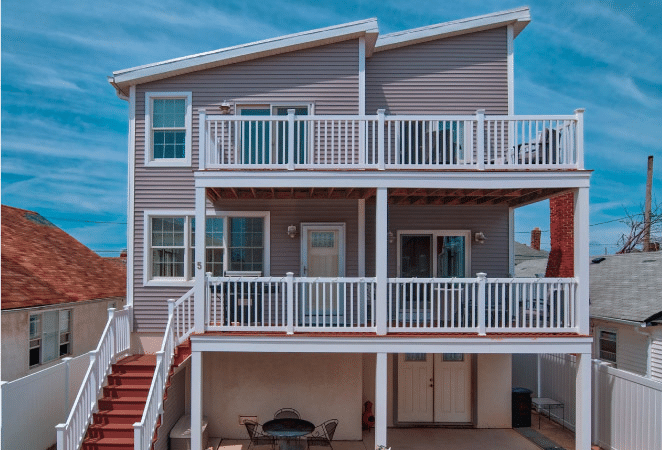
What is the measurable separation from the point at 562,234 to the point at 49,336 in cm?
1542

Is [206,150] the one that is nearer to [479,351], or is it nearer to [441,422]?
[479,351]

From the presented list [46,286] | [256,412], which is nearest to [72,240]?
[46,286]

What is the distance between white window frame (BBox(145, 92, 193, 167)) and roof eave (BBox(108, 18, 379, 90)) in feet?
1.44

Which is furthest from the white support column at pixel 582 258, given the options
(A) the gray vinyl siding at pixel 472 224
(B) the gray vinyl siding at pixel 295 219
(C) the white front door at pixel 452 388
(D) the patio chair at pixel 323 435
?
(D) the patio chair at pixel 323 435

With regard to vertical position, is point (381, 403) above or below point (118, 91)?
below

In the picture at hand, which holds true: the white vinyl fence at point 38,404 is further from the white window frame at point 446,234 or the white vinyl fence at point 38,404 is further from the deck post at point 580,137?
the deck post at point 580,137

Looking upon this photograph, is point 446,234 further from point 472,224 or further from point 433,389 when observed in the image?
point 433,389

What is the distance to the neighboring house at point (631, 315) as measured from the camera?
1227 cm

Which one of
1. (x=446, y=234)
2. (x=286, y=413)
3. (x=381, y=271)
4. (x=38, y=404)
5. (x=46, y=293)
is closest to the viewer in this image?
(x=381, y=271)

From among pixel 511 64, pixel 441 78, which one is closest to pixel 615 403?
pixel 511 64

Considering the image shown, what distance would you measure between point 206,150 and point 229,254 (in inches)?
110

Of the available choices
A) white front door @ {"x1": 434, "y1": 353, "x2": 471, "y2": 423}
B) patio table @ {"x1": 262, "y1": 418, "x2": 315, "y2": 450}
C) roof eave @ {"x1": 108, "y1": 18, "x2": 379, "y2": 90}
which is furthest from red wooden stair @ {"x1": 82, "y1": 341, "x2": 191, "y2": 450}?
roof eave @ {"x1": 108, "y1": 18, "x2": 379, "y2": 90}

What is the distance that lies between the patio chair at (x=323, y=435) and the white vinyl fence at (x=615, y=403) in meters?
5.14

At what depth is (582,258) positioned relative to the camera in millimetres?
9734
